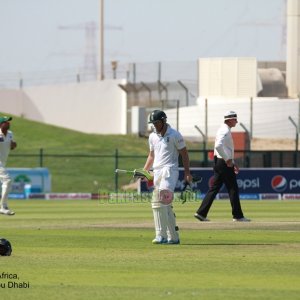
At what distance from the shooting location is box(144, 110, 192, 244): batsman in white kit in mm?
16672

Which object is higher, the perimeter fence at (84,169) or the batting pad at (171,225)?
the batting pad at (171,225)

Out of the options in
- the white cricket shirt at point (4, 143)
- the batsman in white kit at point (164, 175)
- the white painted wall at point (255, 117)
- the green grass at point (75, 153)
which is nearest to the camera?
the batsman in white kit at point (164, 175)

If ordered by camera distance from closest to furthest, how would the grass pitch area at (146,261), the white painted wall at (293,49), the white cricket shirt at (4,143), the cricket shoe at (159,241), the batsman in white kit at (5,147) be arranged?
the grass pitch area at (146,261), the cricket shoe at (159,241), the batsman in white kit at (5,147), the white cricket shirt at (4,143), the white painted wall at (293,49)

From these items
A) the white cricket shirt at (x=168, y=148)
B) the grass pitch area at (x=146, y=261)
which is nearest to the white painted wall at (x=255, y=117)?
the grass pitch area at (x=146, y=261)

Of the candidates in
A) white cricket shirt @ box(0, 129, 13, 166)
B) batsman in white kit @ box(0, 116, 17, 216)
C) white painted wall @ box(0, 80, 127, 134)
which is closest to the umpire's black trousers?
batsman in white kit @ box(0, 116, 17, 216)

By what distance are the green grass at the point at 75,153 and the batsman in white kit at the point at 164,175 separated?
3426 cm

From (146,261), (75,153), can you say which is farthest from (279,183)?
(75,153)

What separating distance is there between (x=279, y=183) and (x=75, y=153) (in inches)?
1029

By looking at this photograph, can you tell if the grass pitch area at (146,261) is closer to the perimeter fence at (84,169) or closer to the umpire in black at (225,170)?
the umpire in black at (225,170)

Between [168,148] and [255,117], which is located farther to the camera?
[255,117]

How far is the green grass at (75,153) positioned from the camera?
187 ft

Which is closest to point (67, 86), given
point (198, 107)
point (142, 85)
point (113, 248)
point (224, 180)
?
point (142, 85)

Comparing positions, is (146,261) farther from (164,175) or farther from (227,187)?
(227,187)

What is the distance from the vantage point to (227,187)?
858 inches
